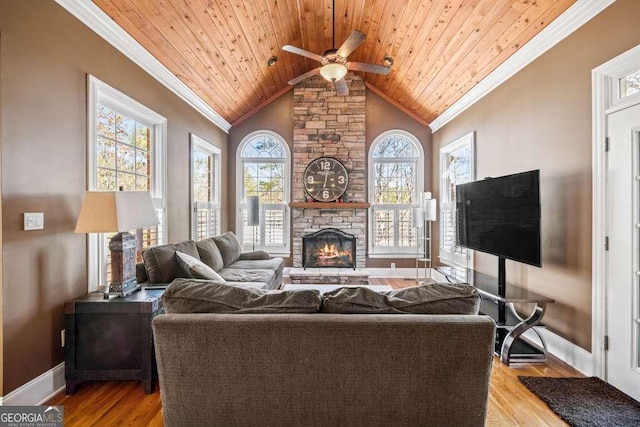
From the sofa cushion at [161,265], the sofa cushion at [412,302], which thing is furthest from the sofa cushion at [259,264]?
the sofa cushion at [412,302]

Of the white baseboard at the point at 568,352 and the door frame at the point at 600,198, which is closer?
the door frame at the point at 600,198

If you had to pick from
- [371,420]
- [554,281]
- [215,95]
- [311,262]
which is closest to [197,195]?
[215,95]

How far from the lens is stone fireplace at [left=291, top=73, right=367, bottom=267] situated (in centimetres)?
609

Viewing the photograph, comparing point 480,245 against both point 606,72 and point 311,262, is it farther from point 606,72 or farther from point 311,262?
point 311,262

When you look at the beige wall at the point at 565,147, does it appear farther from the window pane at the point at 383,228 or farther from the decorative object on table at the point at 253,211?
the decorative object on table at the point at 253,211

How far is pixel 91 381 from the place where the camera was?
242cm

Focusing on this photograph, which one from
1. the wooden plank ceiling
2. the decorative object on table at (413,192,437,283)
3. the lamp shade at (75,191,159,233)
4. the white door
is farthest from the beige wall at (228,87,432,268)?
the lamp shade at (75,191,159,233)

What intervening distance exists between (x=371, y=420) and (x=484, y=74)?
4019mm

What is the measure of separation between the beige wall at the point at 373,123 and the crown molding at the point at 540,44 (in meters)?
1.50

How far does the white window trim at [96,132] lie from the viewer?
260 centimetres

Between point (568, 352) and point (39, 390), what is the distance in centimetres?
401

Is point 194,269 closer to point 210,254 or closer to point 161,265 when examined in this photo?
point 161,265

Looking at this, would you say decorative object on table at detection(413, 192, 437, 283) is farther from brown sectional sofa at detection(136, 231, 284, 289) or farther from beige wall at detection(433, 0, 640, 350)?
brown sectional sofa at detection(136, 231, 284, 289)

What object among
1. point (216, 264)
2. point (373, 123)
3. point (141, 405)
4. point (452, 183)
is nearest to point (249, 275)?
point (216, 264)
